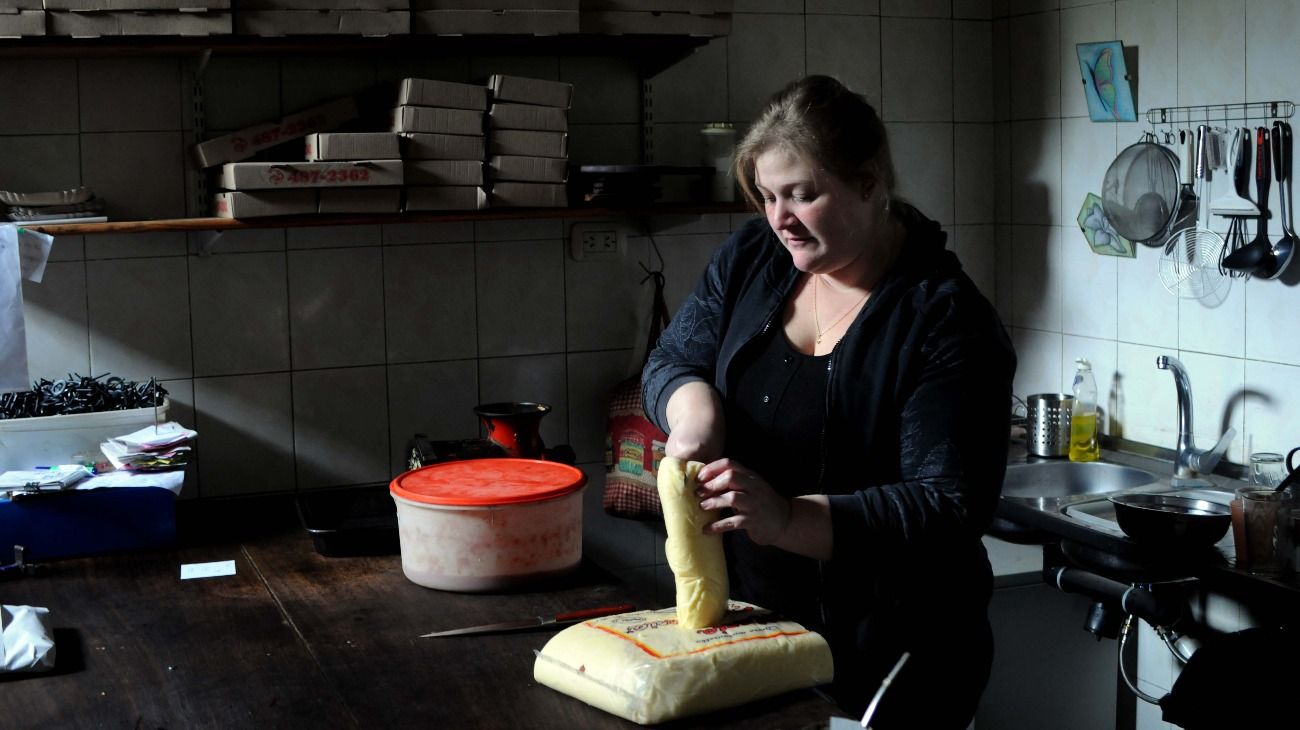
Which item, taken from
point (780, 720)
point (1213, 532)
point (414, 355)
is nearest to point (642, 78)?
point (414, 355)

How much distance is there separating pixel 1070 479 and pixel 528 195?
1.40 metres

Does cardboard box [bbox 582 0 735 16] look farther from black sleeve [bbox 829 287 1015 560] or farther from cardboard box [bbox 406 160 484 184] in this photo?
black sleeve [bbox 829 287 1015 560]

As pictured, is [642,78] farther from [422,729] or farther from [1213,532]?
[422,729]

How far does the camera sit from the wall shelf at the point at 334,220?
240 cm

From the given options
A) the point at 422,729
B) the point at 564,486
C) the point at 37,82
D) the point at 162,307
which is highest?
the point at 37,82

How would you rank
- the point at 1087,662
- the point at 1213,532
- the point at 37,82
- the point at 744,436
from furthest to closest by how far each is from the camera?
the point at 1087,662
the point at 37,82
the point at 1213,532
the point at 744,436

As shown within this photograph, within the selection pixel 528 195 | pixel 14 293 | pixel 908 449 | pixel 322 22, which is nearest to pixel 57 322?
pixel 14 293

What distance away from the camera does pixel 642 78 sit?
118 inches

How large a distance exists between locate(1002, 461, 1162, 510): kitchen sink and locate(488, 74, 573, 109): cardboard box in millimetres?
1273

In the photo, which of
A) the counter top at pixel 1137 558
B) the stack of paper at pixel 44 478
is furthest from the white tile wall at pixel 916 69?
the stack of paper at pixel 44 478

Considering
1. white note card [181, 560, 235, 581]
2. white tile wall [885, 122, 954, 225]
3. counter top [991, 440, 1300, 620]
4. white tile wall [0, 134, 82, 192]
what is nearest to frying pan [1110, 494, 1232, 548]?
counter top [991, 440, 1300, 620]

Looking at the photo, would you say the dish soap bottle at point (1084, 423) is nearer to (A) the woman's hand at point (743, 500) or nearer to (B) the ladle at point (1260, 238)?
(B) the ladle at point (1260, 238)

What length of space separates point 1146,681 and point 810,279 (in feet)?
4.35

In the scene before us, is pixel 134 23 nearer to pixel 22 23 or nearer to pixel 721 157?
pixel 22 23
